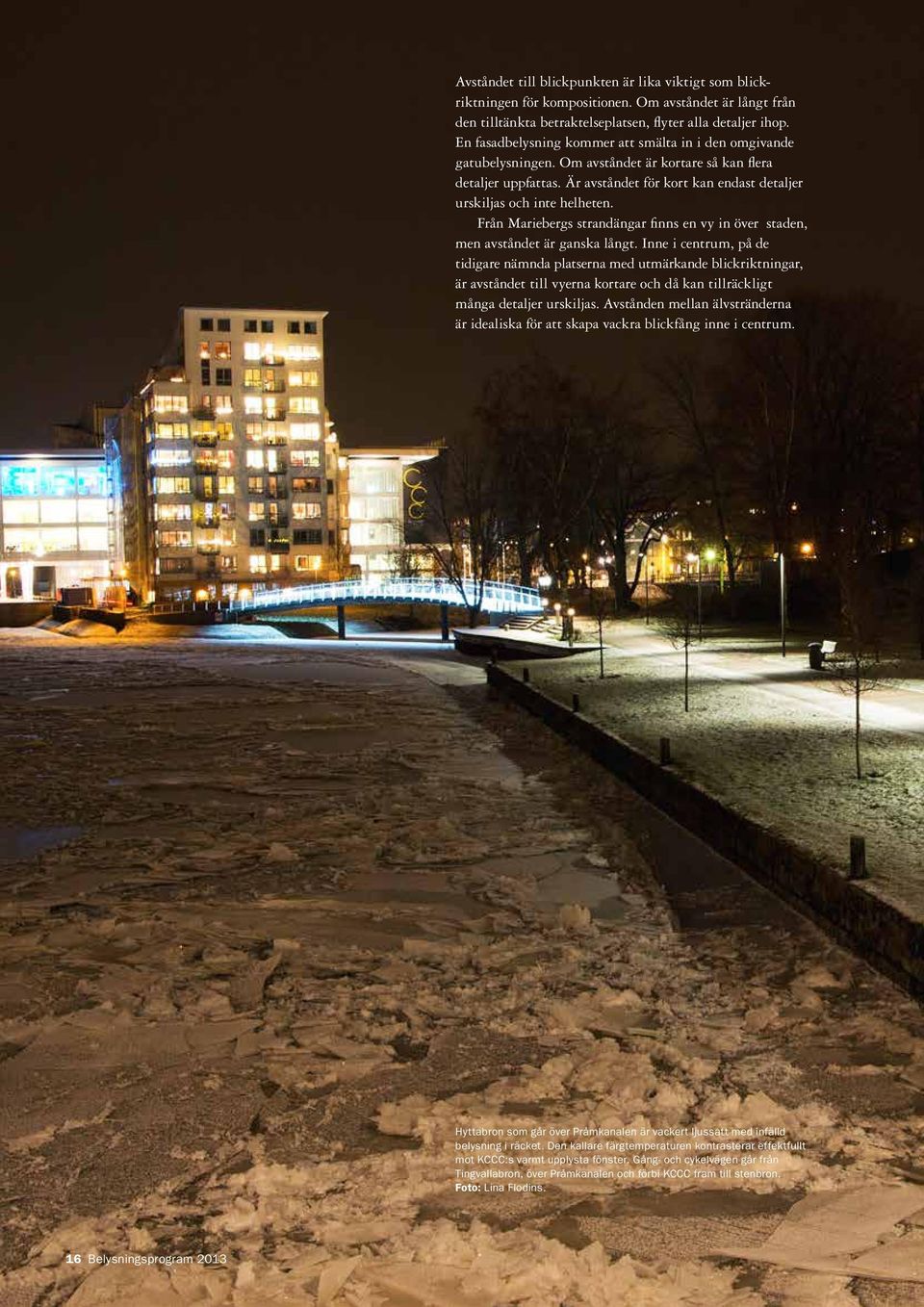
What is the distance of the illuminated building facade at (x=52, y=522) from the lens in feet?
348

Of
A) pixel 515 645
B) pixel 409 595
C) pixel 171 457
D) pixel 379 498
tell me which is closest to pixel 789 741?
pixel 515 645

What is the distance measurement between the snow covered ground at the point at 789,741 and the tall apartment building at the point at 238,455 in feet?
214

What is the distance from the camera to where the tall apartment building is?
91062 millimetres

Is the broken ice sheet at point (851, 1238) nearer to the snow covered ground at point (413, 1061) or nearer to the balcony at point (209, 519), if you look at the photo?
the snow covered ground at point (413, 1061)

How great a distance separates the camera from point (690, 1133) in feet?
19.7

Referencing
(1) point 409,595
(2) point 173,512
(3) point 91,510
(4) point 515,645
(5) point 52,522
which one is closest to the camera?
(4) point 515,645

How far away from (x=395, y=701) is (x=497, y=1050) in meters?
20.4

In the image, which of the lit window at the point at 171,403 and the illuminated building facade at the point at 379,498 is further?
the illuminated building facade at the point at 379,498

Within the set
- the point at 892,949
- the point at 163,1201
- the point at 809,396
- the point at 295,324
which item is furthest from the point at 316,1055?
the point at 295,324

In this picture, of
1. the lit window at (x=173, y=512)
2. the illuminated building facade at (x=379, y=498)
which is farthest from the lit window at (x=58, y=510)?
the illuminated building facade at (x=379, y=498)

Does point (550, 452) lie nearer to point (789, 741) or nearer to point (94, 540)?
point (789, 741)

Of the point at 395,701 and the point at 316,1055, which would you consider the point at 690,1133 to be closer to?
the point at 316,1055

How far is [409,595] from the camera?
187 ft

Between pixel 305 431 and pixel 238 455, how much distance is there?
17.3 feet
